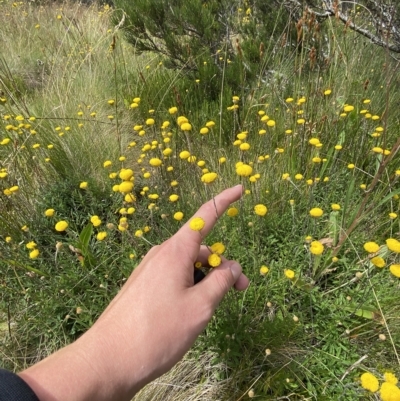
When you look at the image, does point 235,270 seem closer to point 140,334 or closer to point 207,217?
point 207,217

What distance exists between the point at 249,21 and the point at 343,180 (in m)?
2.25

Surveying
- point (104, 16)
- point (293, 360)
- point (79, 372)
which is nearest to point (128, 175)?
point (79, 372)

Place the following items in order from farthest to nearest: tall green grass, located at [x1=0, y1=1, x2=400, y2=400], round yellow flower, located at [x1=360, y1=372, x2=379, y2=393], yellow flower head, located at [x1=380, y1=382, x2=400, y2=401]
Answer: tall green grass, located at [x1=0, y1=1, x2=400, y2=400] → round yellow flower, located at [x1=360, y1=372, x2=379, y2=393] → yellow flower head, located at [x1=380, y1=382, x2=400, y2=401]

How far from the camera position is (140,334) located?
938 millimetres

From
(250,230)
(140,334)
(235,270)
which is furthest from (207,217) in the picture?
(250,230)

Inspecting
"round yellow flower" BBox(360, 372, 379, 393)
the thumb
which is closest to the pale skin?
the thumb

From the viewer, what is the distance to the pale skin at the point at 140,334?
85cm

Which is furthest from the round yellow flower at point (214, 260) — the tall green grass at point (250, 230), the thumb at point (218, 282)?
the tall green grass at point (250, 230)

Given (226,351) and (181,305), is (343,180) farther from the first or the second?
(181,305)

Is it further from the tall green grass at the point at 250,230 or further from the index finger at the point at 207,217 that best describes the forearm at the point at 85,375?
the tall green grass at the point at 250,230

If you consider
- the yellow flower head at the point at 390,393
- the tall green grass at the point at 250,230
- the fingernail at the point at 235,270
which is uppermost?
the fingernail at the point at 235,270

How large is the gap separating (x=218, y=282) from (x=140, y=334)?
27 centimetres

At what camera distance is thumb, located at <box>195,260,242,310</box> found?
1.03 meters

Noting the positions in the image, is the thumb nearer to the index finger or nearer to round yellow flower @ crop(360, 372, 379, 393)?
the index finger
